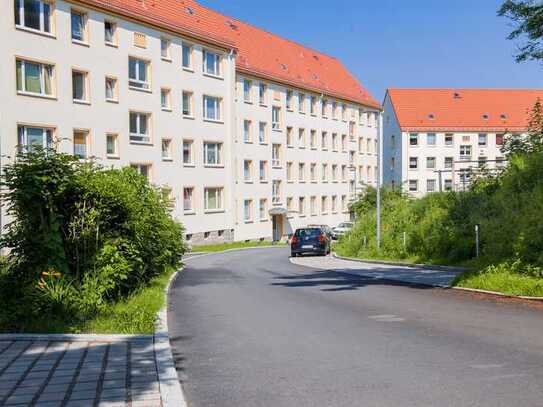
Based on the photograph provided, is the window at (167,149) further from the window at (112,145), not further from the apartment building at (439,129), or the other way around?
the apartment building at (439,129)

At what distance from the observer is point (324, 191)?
5984 cm

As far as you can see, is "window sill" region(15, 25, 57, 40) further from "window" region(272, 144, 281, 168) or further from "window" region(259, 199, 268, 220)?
"window" region(272, 144, 281, 168)

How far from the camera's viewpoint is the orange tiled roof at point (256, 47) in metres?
37.3

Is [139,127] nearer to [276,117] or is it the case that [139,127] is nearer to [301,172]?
[276,117]

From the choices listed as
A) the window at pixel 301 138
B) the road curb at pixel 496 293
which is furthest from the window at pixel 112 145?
the window at pixel 301 138

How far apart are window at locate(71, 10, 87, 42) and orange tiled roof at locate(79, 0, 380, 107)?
85cm

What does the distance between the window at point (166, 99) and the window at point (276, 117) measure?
14792mm

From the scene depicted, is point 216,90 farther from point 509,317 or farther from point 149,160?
point 509,317

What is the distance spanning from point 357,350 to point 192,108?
34382 mm

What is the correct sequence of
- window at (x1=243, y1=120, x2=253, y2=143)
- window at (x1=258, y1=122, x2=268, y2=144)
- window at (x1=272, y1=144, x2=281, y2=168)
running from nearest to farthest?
window at (x1=243, y1=120, x2=253, y2=143) < window at (x1=258, y1=122, x2=268, y2=144) < window at (x1=272, y1=144, x2=281, y2=168)

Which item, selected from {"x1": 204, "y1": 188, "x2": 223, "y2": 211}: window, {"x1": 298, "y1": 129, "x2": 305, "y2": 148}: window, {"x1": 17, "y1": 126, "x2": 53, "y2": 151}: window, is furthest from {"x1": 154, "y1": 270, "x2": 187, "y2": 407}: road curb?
{"x1": 298, "y1": 129, "x2": 305, "y2": 148}: window

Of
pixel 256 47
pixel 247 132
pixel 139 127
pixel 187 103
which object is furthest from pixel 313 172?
pixel 139 127

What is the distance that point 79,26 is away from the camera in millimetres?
32281

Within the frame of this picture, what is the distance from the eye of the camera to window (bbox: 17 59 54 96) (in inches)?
1134
